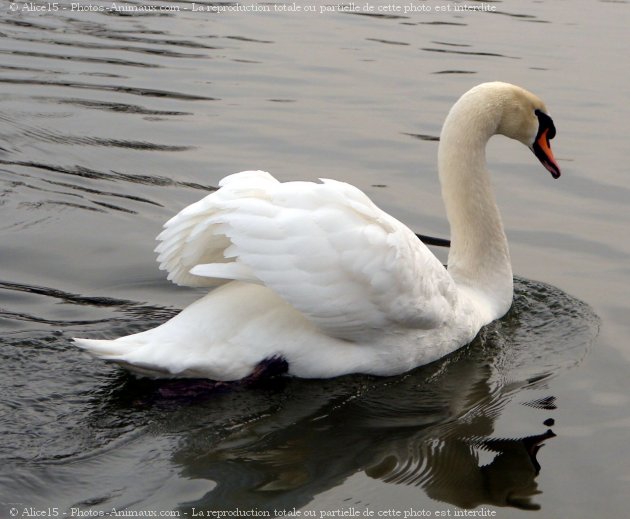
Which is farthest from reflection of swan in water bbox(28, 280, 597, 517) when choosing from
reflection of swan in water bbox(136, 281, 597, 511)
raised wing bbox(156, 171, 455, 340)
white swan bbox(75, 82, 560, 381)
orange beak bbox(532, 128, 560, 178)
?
orange beak bbox(532, 128, 560, 178)

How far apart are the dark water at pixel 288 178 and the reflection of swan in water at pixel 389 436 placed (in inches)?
0.6

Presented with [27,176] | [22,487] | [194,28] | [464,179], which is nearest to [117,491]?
[22,487]

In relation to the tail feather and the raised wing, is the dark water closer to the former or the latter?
the tail feather

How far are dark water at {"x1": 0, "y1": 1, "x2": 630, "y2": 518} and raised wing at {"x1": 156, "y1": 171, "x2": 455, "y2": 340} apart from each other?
0.45 meters

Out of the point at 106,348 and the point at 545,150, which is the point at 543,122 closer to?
the point at 545,150

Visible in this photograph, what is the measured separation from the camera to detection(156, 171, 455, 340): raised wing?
215 inches

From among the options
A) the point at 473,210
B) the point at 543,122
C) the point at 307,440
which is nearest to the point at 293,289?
the point at 307,440

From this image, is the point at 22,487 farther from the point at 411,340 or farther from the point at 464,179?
the point at 464,179

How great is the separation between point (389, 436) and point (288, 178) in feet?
13.4

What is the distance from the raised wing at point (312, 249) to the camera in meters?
5.46

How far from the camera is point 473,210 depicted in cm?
695

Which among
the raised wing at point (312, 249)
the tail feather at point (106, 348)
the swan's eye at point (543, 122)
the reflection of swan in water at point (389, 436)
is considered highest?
the swan's eye at point (543, 122)

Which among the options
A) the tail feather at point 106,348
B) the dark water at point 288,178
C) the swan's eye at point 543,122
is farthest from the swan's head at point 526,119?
the tail feather at point 106,348

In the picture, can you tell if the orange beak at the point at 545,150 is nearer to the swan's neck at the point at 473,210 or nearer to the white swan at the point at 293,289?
A: the swan's neck at the point at 473,210
